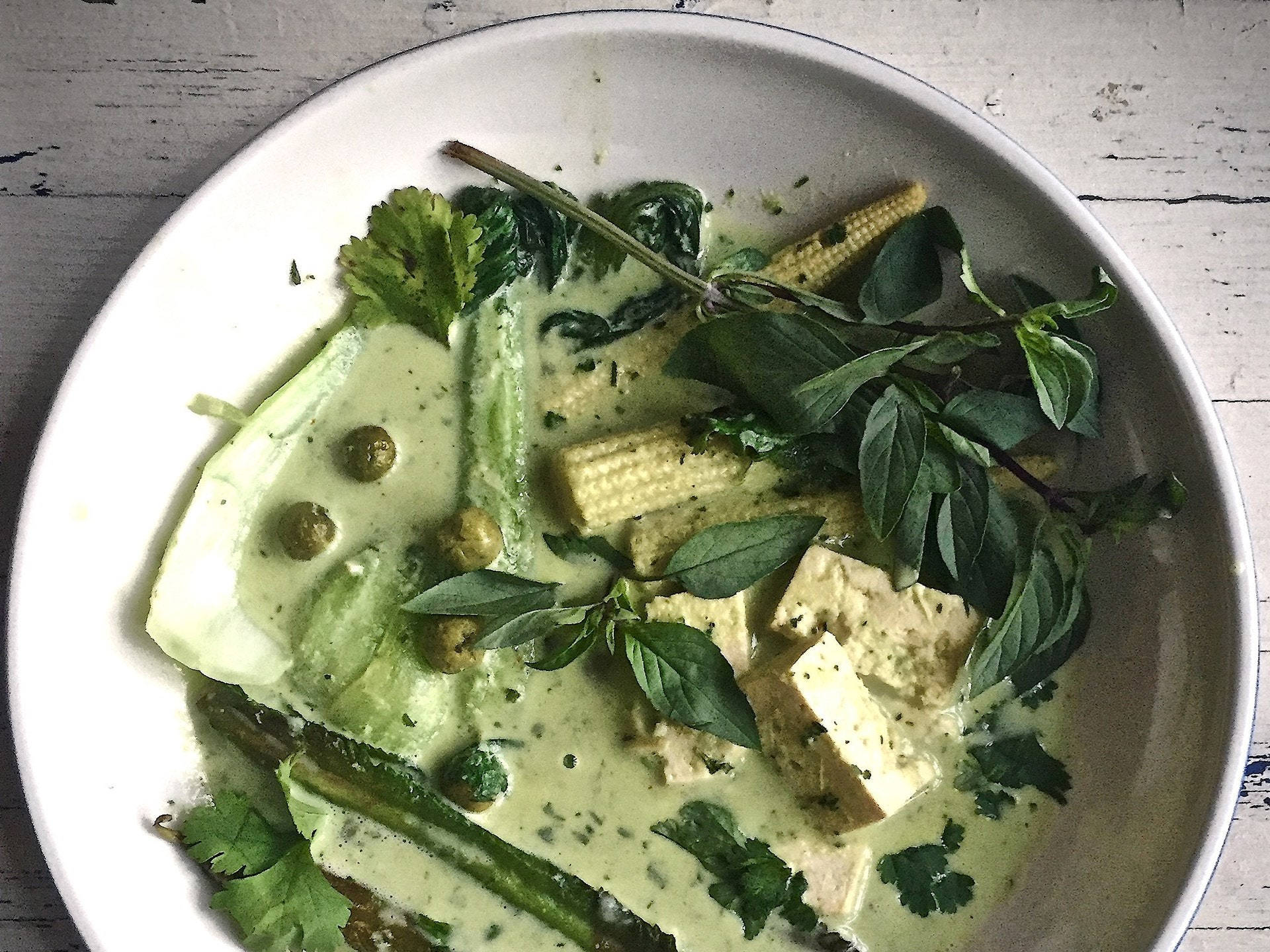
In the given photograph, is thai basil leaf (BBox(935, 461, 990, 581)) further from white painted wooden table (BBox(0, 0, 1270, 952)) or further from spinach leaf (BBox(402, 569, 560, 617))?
spinach leaf (BBox(402, 569, 560, 617))

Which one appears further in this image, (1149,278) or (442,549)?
(1149,278)

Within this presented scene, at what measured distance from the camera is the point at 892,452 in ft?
7.05

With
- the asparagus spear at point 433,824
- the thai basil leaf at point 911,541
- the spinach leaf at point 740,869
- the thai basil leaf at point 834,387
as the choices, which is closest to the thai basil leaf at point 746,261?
the thai basil leaf at point 834,387

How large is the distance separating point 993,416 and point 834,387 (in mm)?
426

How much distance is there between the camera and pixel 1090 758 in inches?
98.6

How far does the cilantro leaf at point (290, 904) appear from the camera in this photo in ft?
7.74

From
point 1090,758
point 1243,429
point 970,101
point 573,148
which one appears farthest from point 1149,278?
point 573,148

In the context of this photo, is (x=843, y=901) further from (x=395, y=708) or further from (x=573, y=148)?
(x=573, y=148)

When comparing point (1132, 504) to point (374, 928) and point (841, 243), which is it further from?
point (374, 928)

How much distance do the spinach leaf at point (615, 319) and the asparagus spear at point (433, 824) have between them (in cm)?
113

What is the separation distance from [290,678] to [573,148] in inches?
57.7

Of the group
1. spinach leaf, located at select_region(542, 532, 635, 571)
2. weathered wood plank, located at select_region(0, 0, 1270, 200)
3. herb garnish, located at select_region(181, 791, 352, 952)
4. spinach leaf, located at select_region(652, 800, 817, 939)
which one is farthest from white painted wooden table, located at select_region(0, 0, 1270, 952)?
spinach leaf, located at select_region(652, 800, 817, 939)

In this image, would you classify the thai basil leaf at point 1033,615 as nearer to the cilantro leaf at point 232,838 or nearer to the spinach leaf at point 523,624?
the spinach leaf at point 523,624

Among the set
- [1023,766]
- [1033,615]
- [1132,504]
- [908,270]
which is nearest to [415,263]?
[908,270]
